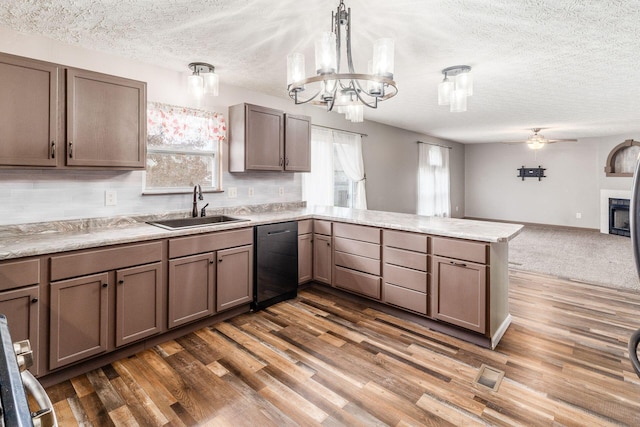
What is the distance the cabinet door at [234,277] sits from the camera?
9.56 feet

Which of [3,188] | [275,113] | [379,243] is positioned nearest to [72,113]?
[3,188]

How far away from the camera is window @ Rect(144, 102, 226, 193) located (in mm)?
3111

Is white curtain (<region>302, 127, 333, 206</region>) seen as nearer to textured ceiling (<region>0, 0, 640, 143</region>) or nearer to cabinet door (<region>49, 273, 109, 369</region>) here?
textured ceiling (<region>0, 0, 640, 143</region>)

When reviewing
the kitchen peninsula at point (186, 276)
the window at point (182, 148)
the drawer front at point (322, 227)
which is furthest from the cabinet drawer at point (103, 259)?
the drawer front at point (322, 227)

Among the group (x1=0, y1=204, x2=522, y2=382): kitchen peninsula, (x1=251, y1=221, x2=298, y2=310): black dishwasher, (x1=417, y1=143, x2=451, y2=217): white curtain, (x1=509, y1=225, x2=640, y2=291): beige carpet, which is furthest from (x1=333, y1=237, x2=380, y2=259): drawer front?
(x1=417, y1=143, x2=451, y2=217): white curtain

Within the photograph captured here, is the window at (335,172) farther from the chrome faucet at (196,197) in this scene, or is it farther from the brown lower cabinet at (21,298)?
the brown lower cabinet at (21,298)

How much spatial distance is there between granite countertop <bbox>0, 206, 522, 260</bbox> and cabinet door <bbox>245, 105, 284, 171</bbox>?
65 centimetres

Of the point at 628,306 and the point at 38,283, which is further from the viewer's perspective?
the point at 628,306

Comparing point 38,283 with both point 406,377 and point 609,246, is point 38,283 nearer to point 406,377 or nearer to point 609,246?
point 406,377

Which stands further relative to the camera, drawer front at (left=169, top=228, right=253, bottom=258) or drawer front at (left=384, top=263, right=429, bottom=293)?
drawer front at (left=384, top=263, right=429, bottom=293)

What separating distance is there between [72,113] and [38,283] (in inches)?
46.1

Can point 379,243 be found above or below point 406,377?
above

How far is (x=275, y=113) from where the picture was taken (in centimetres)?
374

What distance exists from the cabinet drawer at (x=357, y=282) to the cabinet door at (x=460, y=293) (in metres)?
0.59
